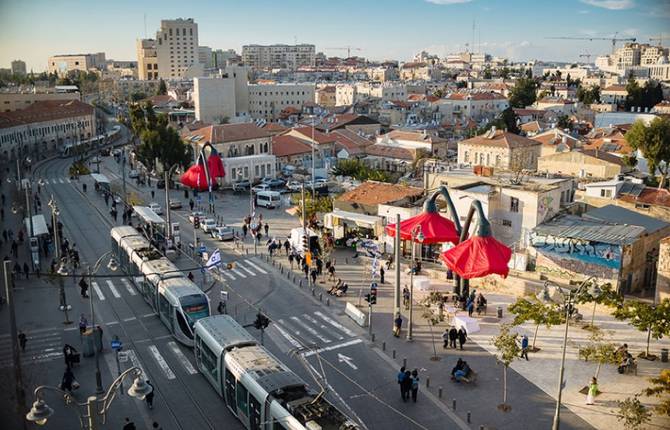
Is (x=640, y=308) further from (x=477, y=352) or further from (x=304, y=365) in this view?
(x=304, y=365)

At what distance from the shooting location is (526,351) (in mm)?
24094

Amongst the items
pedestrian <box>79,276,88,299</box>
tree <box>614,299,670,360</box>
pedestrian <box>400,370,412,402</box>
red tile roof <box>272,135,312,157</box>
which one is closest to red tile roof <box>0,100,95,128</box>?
red tile roof <box>272,135,312,157</box>

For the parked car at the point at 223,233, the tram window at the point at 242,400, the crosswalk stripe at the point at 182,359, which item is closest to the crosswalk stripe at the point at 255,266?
the parked car at the point at 223,233

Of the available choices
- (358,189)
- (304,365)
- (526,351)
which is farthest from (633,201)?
(304,365)

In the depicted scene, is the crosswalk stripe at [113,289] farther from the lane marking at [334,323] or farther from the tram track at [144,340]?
the lane marking at [334,323]

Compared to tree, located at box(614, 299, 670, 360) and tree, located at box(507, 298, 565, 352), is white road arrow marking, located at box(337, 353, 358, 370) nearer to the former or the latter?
tree, located at box(507, 298, 565, 352)

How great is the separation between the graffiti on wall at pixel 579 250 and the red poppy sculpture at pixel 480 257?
664 centimetres

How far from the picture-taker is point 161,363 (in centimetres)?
2353

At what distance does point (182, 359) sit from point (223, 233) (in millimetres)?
18827

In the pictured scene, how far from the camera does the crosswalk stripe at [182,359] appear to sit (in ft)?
75.2

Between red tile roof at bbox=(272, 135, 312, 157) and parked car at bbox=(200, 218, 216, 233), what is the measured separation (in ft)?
82.4

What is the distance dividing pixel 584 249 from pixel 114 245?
25.0 meters

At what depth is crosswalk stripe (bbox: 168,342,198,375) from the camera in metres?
22.9

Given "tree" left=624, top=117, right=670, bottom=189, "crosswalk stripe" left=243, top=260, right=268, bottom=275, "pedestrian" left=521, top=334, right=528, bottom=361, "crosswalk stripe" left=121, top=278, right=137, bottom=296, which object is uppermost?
"tree" left=624, top=117, right=670, bottom=189
